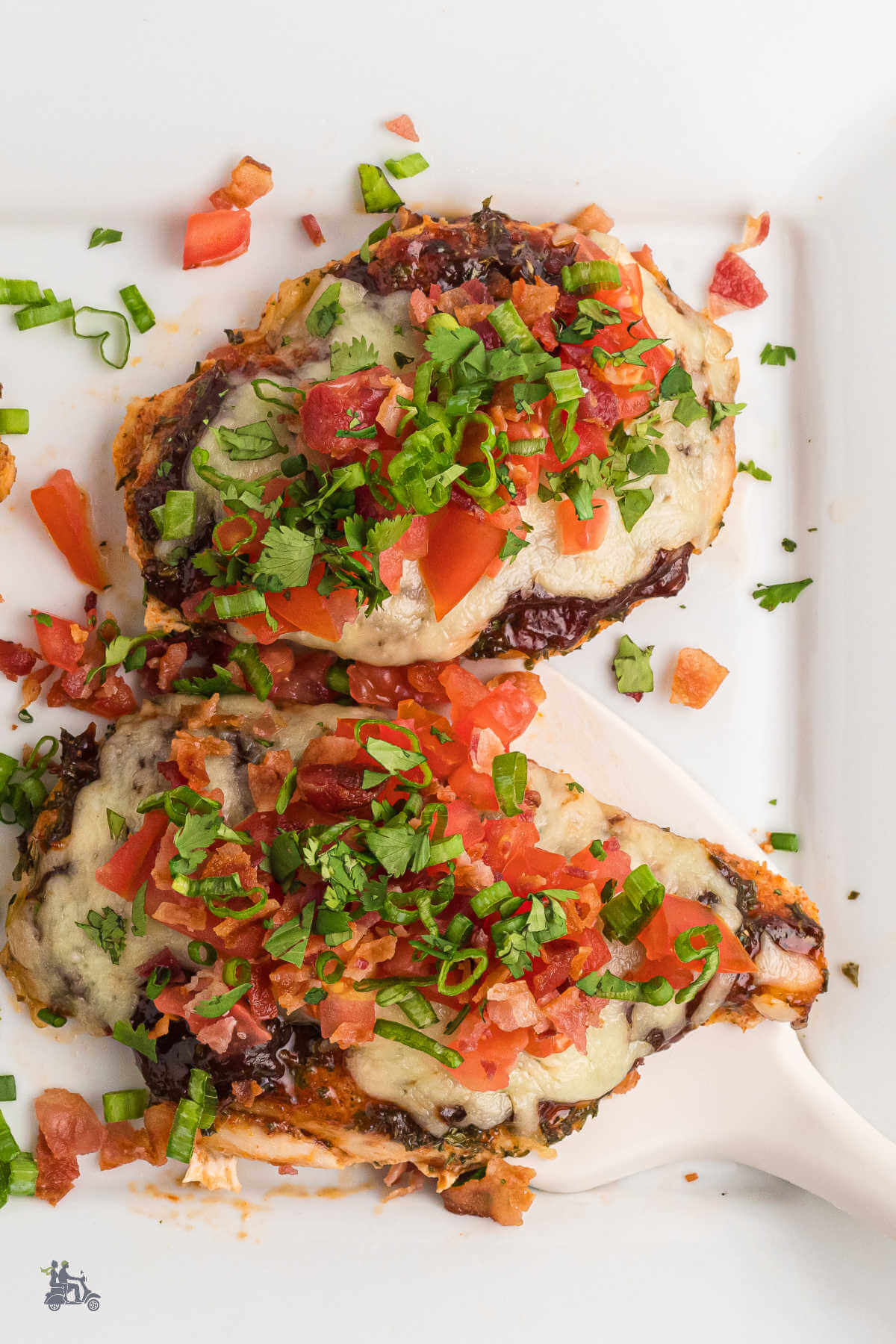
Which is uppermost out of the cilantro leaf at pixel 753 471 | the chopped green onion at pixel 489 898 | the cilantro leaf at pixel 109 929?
the cilantro leaf at pixel 753 471

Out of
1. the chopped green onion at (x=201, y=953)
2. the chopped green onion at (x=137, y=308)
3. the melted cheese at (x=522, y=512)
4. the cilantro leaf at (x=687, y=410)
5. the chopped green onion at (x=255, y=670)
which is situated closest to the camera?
the chopped green onion at (x=201, y=953)

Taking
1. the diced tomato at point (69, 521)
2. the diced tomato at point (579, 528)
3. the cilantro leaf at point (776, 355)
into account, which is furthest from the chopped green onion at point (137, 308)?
the cilantro leaf at point (776, 355)

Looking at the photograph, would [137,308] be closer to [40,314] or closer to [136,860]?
[40,314]

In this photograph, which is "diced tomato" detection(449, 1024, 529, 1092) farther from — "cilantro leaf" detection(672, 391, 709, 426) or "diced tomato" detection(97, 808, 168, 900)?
"cilantro leaf" detection(672, 391, 709, 426)

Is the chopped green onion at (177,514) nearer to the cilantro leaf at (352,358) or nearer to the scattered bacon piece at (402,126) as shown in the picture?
the cilantro leaf at (352,358)

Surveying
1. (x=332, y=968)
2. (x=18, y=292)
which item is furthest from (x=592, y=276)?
(x=332, y=968)

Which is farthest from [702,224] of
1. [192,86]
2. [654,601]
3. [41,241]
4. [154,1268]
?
[154,1268]
